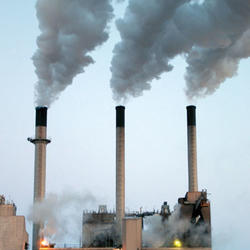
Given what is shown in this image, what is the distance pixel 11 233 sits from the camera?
4722 cm

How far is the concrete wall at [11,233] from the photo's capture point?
4706 centimetres

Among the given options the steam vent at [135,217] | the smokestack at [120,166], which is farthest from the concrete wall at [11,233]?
the smokestack at [120,166]

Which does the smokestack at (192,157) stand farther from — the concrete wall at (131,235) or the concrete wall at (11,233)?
the concrete wall at (11,233)

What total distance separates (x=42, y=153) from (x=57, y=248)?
11.9 m

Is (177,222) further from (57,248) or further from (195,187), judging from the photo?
(57,248)

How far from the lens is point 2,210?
2002 inches

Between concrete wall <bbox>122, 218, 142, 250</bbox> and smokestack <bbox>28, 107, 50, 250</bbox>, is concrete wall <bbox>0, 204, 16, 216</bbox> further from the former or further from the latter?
concrete wall <bbox>122, 218, 142, 250</bbox>

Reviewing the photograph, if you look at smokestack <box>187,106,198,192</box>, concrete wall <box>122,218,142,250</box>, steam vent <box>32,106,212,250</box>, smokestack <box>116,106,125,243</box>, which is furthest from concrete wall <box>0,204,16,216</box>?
smokestack <box>187,106,198,192</box>

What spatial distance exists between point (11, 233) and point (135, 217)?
481 inches

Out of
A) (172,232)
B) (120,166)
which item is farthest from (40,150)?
(172,232)

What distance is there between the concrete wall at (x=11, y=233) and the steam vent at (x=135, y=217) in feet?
18.8

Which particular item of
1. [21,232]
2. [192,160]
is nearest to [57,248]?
[21,232]

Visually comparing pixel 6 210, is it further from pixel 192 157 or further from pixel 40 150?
pixel 192 157

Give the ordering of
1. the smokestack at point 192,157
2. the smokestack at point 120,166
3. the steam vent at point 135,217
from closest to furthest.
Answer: the steam vent at point 135,217, the smokestack at point 120,166, the smokestack at point 192,157
